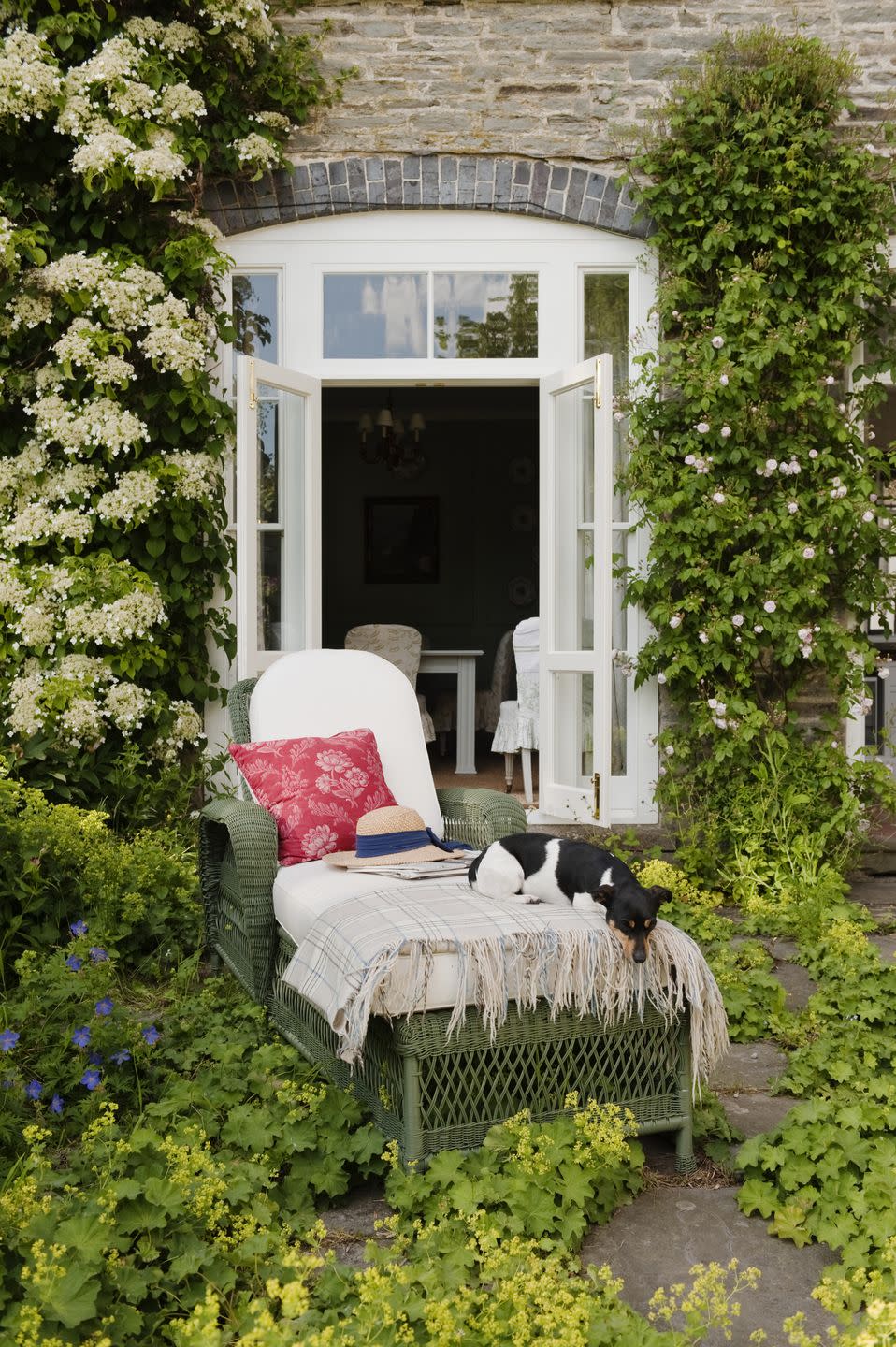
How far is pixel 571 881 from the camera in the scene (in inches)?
111

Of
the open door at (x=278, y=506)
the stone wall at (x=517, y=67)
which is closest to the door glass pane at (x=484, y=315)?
the stone wall at (x=517, y=67)

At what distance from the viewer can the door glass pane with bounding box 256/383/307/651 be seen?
5.36m

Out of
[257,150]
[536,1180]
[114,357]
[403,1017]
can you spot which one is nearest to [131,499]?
[114,357]

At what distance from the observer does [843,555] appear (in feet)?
17.7

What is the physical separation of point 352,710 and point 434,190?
2.75 meters

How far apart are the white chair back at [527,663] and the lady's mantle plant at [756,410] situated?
3.46 feet

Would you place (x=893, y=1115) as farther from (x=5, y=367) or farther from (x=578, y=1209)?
(x=5, y=367)

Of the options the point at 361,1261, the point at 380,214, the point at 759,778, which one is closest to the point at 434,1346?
the point at 361,1261

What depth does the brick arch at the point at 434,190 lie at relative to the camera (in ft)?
17.8

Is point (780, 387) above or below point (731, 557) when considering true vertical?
above

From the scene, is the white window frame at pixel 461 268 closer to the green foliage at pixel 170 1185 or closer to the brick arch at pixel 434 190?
the brick arch at pixel 434 190

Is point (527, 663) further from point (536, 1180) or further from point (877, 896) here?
point (536, 1180)

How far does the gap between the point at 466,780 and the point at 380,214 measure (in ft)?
11.3

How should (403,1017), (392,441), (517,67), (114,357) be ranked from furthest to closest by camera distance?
1. (392,441)
2. (517,67)
3. (114,357)
4. (403,1017)
